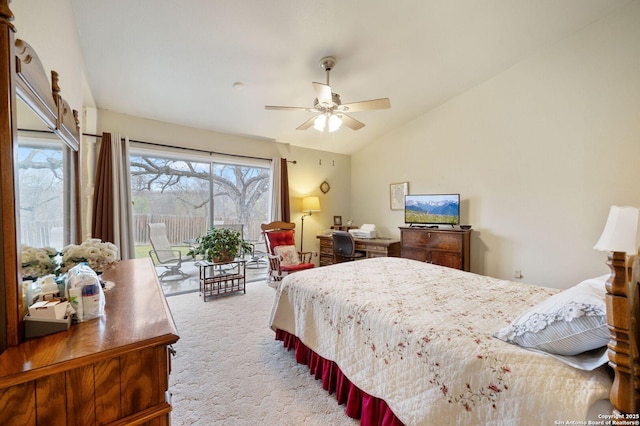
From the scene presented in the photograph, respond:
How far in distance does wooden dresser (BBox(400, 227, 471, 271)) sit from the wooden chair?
162cm

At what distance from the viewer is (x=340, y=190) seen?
5805 millimetres

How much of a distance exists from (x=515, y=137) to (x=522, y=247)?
1475 millimetres

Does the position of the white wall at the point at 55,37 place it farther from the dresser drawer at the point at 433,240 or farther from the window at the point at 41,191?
the dresser drawer at the point at 433,240

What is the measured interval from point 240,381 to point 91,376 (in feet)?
4.67

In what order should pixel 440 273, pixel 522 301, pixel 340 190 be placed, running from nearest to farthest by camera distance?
pixel 522 301 < pixel 440 273 < pixel 340 190

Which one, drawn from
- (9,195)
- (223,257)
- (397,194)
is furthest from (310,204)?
(9,195)

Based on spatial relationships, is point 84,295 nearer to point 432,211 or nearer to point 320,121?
point 320,121

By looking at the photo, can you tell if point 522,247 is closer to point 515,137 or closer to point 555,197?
point 555,197

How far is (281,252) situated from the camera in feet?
13.3

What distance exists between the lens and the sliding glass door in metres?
3.76

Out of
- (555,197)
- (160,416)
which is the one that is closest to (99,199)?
(160,416)

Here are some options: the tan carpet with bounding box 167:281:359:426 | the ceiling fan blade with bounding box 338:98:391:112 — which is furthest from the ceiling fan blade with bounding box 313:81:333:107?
the tan carpet with bounding box 167:281:359:426

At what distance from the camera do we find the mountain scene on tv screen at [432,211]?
3959 millimetres

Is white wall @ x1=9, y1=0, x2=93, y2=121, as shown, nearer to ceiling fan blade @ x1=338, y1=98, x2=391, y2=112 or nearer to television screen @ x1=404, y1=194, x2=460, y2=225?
ceiling fan blade @ x1=338, y1=98, x2=391, y2=112
